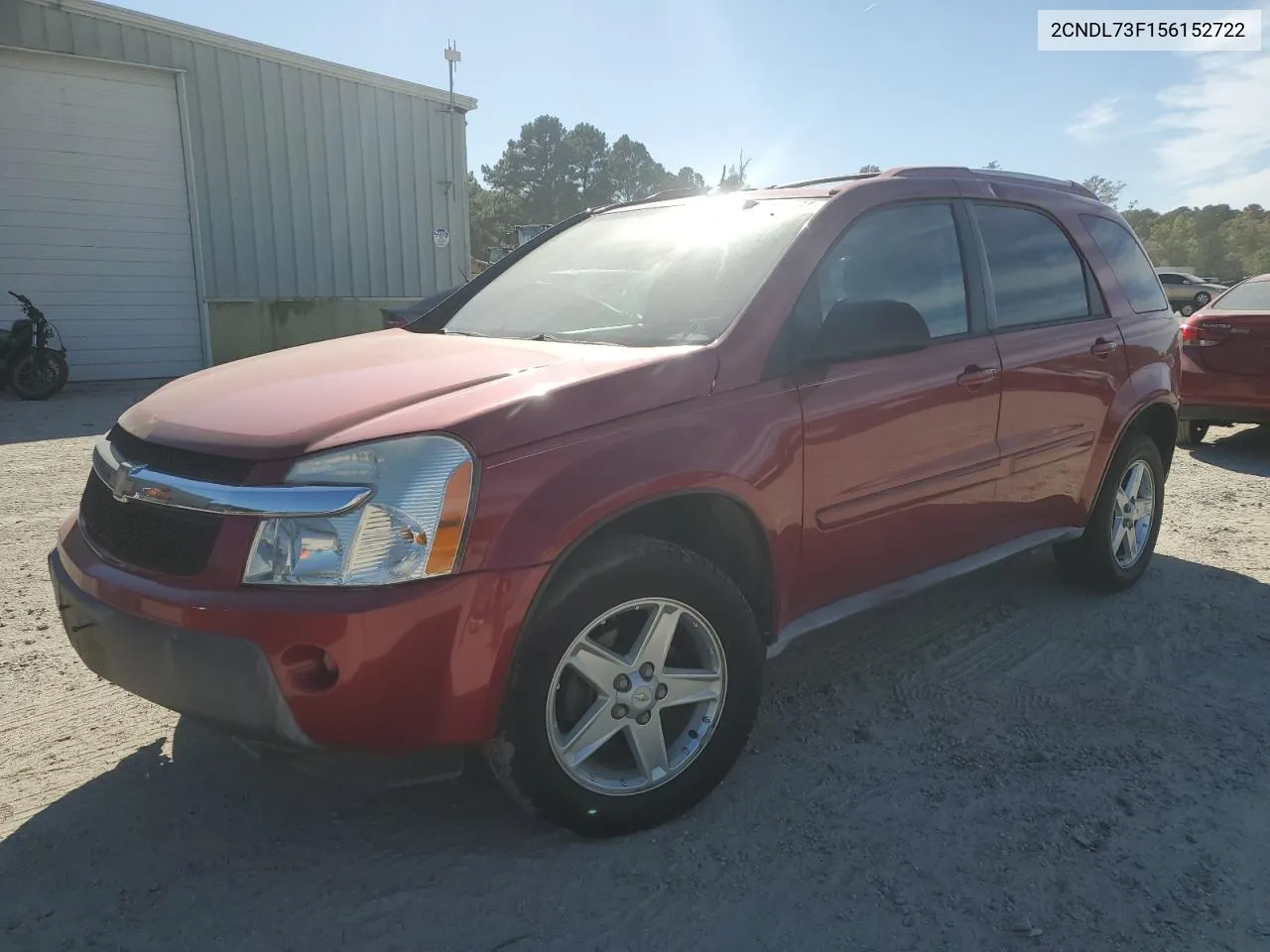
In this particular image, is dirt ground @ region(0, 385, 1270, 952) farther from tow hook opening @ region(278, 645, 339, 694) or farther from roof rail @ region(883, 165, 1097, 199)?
roof rail @ region(883, 165, 1097, 199)

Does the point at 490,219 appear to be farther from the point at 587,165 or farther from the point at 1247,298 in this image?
the point at 1247,298

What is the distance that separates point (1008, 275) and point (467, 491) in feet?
8.36

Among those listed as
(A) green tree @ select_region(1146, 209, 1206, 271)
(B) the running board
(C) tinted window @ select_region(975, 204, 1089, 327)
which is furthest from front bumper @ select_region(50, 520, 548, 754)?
(A) green tree @ select_region(1146, 209, 1206, 271)

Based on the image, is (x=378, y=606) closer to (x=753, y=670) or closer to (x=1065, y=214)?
(x=753, y=670)

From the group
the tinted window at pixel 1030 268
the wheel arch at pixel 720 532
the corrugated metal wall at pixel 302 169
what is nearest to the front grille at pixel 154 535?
the wheel arch at pixel 720 532

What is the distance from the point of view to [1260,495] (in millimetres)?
6398

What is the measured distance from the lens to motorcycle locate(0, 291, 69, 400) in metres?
10.4

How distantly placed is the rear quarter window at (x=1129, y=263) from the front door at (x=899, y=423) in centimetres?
119

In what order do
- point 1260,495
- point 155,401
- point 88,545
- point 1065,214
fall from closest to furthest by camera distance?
point 88,545, point 155,401, point 1065,214, point 1260,495

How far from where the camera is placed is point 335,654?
195 cm

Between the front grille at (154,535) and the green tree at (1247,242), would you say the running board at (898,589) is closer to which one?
the front grille at (154,535)

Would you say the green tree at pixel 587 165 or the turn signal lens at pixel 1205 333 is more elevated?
the green tree at pixel 587 165

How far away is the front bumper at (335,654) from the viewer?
6.42ft

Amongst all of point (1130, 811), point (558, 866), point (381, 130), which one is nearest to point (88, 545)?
point (558, 866)
